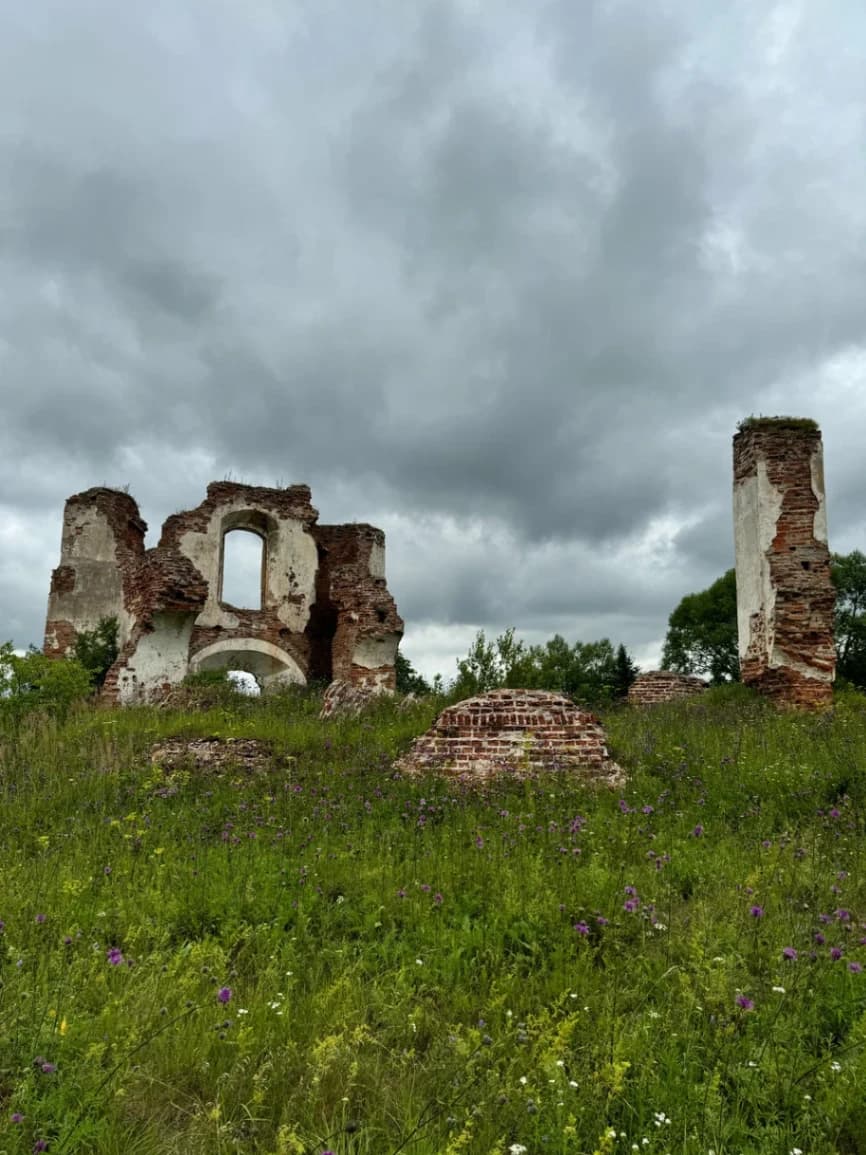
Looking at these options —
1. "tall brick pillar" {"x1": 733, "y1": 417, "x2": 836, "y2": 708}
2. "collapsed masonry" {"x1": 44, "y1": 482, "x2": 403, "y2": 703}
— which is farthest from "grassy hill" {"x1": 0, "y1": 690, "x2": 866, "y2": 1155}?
"collapsed masonry" {"x1": 44, "y1": 482, "x2": 403, "y2": 703}

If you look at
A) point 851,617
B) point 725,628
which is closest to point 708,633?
point 725,628

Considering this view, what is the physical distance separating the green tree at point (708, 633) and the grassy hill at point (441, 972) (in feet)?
114

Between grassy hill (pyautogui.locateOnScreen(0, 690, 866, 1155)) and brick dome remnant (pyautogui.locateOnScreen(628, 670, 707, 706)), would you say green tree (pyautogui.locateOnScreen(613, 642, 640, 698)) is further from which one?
grassy hill (pyautogui.locateOnScreen(0, 690, 866, 1155))

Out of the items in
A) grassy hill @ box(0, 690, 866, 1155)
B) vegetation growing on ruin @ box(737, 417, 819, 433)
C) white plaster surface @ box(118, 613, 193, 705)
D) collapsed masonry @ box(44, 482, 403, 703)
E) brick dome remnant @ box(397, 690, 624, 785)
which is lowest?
grassy hill @ box(0, 690, 866, 1155)

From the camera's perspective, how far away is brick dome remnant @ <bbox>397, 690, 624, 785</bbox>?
26.3 feet

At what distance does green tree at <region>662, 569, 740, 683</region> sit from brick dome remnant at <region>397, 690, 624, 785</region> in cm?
3295

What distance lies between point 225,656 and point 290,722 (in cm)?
1049

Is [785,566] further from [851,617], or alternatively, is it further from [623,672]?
[851,617]

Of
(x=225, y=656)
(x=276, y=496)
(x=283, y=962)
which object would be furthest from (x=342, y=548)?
(x=283, y=962)

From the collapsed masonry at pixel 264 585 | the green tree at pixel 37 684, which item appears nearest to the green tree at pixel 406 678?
the collapsed masonry at pixel 264 585

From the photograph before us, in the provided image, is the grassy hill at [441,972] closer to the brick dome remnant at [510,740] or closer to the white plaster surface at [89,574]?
the brick dome remnant at [510,740]

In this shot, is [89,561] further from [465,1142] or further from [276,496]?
[465,1142]

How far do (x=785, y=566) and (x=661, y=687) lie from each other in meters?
5.95

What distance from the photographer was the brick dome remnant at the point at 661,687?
2020 cm
